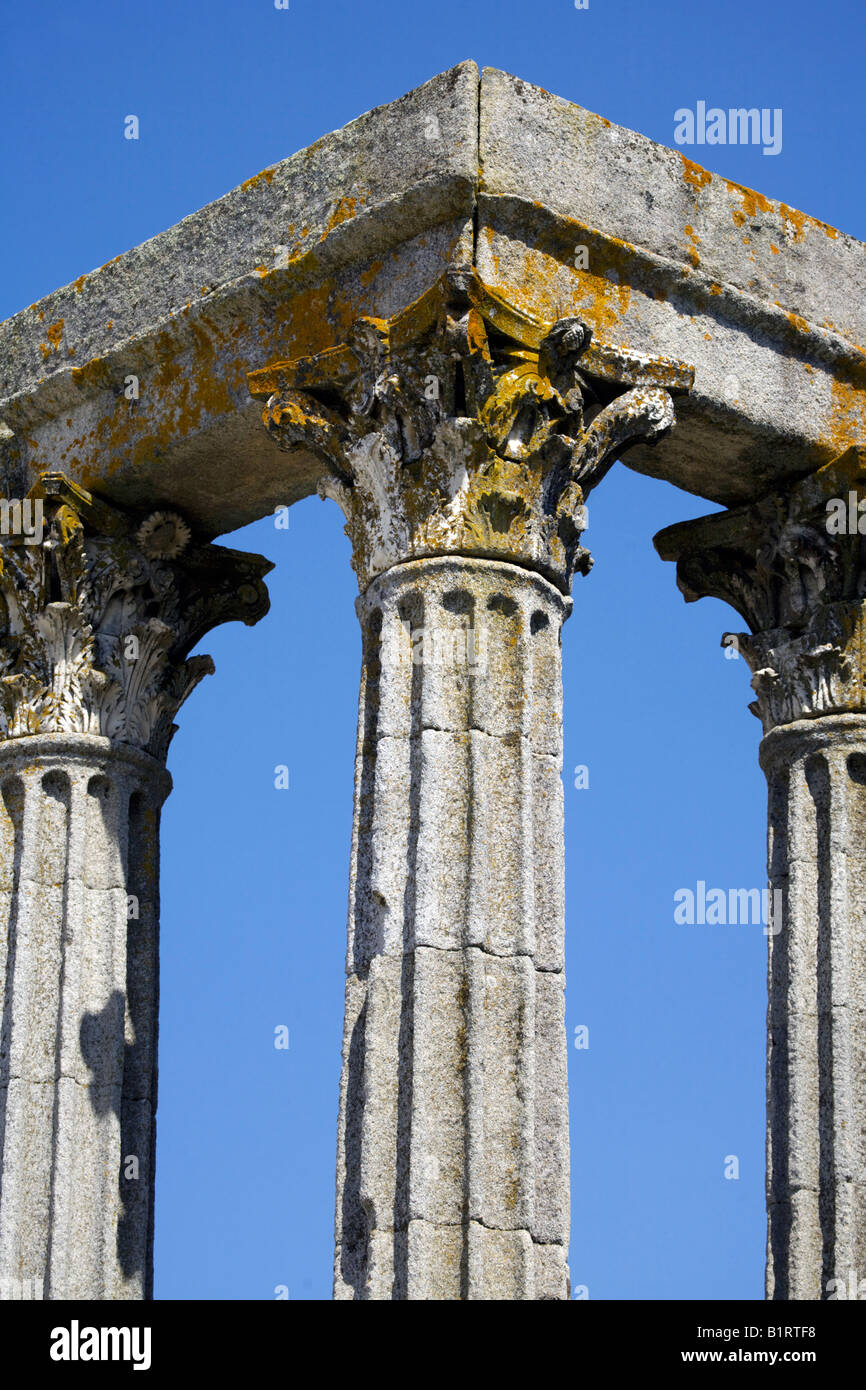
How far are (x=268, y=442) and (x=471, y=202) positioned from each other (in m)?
2.85

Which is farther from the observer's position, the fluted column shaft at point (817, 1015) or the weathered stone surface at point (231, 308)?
the fluted column shaft at point (817, 1015)

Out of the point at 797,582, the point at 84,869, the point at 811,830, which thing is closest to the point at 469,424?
the point at 797,582

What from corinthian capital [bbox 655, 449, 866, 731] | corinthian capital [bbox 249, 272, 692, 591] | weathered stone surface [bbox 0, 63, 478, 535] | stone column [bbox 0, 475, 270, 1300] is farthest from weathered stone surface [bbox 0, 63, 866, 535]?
stone column [bbox 0, 475, 270, 1300]

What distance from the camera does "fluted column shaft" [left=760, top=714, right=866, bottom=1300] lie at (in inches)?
760

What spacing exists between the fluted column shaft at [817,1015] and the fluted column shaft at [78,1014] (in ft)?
15.2

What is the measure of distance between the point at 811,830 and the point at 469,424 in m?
4.80

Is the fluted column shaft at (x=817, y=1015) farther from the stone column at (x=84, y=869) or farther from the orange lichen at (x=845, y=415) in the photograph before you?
the stone column at (x=84, y=869)

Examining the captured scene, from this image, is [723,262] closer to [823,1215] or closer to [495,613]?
[495,613]

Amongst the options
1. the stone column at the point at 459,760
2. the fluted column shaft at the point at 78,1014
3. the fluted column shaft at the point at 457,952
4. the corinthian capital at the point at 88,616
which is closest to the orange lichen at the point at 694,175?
the stone column at the point at 459,760

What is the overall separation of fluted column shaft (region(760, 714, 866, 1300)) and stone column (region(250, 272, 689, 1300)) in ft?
11.0

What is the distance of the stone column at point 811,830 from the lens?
63.7ft

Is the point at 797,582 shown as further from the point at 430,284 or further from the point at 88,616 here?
the point at 88,616

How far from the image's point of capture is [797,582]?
20.8 m

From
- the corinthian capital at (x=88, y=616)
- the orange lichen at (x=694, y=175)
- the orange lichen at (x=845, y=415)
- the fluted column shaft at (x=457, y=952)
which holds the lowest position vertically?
the fluted column shaft at (x=457, y=952)
